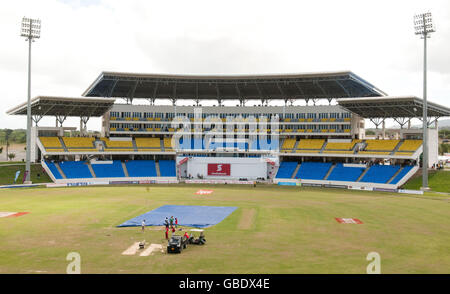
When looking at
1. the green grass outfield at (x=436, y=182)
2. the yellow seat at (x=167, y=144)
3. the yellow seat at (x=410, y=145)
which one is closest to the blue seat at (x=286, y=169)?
the yellow seat at (x=410, y=145)

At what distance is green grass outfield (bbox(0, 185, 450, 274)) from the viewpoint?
2430 cm

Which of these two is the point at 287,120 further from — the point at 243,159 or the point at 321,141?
the point at 243,159

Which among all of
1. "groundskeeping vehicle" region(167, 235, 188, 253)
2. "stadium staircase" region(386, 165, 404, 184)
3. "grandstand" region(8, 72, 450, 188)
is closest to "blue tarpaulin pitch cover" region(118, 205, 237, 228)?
"groundskeeping vehicle" region(167, 235, 188, 253)

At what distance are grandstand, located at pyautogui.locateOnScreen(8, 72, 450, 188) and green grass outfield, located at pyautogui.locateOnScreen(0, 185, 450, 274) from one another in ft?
88.5

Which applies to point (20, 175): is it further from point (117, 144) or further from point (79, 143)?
point (117, 144)

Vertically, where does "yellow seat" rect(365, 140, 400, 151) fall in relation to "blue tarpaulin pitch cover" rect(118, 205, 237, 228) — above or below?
above

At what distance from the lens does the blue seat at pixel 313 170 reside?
3265 inches

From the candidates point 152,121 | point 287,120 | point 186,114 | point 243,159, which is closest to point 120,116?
point 152,121

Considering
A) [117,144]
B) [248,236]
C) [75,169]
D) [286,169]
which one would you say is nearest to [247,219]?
[248,236]

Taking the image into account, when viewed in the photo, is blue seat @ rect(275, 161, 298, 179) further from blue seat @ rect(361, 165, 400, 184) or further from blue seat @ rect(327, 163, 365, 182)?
blue seat @ rect(361, 165, 400, 184)

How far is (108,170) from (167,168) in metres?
14.4

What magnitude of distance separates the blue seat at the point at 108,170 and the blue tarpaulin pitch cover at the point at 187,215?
126 feet

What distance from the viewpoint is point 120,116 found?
97500 mm

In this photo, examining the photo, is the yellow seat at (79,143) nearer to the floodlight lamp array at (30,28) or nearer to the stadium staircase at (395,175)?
the floodlight lamp array at (30,28)
